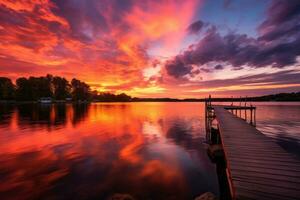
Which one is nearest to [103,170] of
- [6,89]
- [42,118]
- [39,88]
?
[42,118]

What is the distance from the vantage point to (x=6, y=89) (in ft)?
378

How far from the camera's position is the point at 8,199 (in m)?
7.43

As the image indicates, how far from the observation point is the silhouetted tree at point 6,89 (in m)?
115

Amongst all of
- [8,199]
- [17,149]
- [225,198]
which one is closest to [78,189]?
[8,199]

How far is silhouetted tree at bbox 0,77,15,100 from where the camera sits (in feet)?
378

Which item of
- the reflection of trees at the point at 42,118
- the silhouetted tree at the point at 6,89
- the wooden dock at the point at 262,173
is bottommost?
the reflection of trees at the point at 42,118

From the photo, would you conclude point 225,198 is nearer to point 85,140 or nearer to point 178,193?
point 178,193

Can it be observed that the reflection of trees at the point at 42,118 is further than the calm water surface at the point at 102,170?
Yes

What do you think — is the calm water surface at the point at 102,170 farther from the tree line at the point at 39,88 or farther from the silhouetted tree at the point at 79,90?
the silhouetted tree at the point at 79,90

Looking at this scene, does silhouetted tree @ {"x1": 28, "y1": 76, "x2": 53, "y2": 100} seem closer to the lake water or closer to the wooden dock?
the lake water

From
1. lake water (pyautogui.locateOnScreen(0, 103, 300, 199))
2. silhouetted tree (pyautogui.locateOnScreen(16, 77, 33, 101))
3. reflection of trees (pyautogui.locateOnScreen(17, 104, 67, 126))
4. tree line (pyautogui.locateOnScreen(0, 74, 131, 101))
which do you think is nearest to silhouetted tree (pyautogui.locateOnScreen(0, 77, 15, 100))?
tree line (pyautogui.locateOnScreen(0, 74, 131, 101))

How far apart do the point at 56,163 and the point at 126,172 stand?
536 centimetres

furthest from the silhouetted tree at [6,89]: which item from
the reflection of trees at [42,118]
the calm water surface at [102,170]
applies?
the calm water surface at [102,170]

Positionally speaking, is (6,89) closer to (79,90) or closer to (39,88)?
(39,88)
